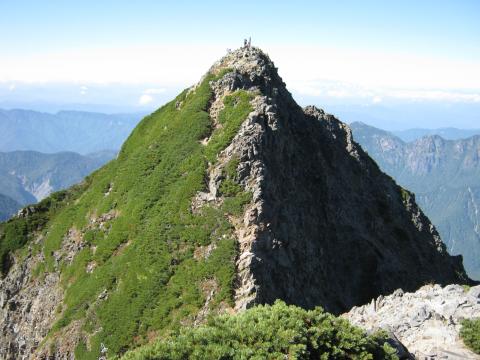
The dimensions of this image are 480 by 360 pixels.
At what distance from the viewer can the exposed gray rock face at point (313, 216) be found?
153ft

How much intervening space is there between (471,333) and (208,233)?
82.4 feet

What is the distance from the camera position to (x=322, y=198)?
67250 millimetres

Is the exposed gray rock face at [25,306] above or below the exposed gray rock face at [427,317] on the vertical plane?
below

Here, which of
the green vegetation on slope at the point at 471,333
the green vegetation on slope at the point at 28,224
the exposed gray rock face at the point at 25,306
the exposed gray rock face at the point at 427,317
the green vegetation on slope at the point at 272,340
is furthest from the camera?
the green vegetation on slope at the point at 28,224

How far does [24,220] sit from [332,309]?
50.9 metres

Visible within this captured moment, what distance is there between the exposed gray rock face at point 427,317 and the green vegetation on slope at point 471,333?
0.41 meters

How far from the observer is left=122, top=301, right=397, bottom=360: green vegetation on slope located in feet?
74.9

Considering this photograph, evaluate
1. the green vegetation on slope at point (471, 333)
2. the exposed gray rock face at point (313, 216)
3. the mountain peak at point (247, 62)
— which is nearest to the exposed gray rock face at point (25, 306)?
the exposed gray rock face at point (313, 216)

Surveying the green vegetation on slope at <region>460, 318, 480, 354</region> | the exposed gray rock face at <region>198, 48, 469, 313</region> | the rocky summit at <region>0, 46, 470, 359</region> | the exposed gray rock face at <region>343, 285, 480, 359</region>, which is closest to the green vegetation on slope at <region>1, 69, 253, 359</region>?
the rocky summit at <region>0, 46, 470, 359</region>

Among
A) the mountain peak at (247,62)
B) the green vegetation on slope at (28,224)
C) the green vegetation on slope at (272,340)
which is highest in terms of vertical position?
the mountain peak at (247,62)

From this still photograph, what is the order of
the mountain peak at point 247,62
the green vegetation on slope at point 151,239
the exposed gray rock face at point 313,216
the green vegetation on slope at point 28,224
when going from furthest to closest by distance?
the green vegetation on slope at point 28,224
the mountain peak at point 247,62
the exposed gray rock face at point 313,216
the green vegetation on slope at point 151,239

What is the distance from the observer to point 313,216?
6209cm

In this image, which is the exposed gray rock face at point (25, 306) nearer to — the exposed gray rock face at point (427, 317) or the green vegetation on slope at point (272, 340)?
the green vegetation on slope at point (272, 340)

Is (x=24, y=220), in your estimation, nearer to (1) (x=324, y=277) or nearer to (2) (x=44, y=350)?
A: (2) (x=44, y=350)
